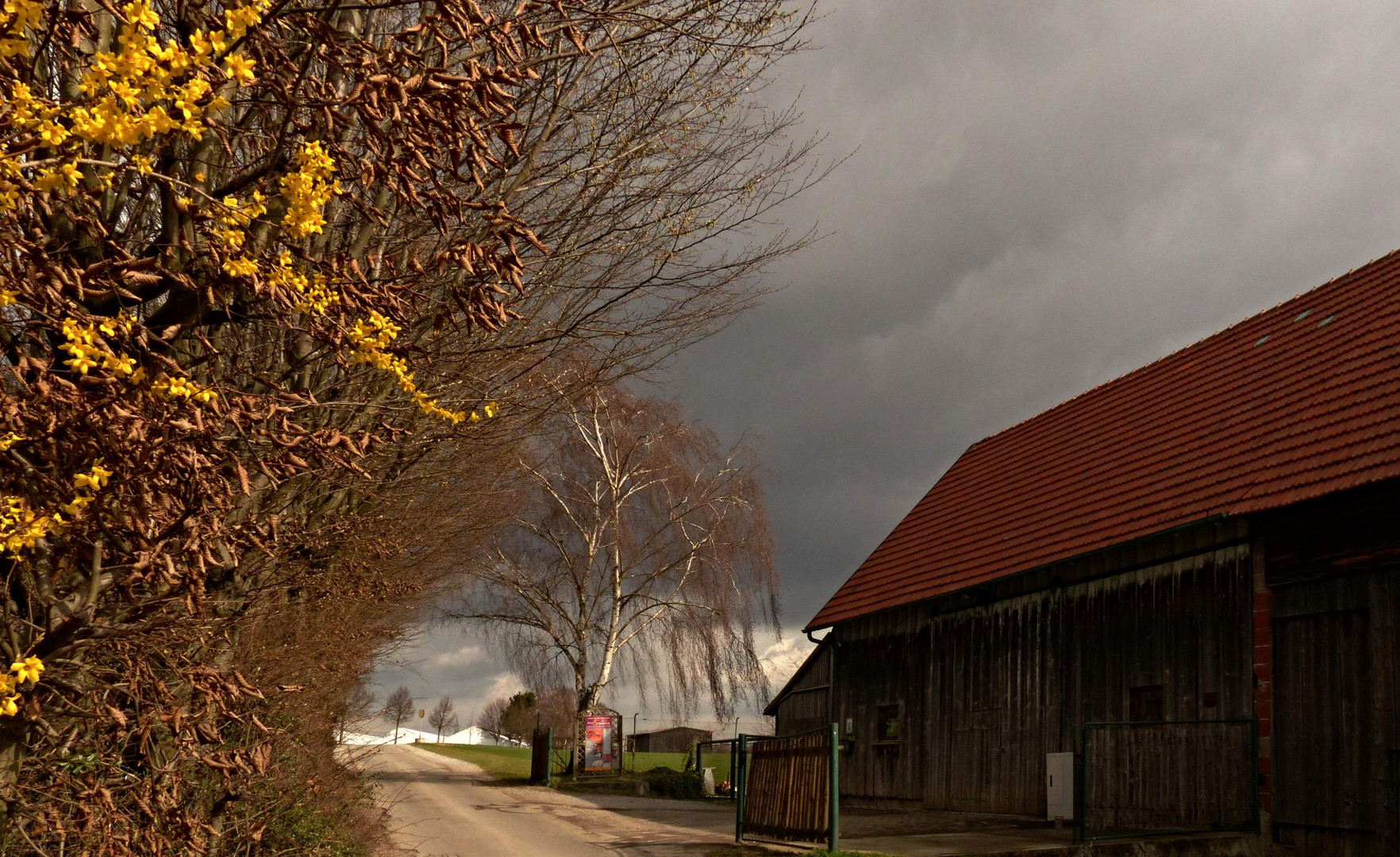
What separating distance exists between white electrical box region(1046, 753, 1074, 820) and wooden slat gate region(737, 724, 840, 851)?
A: 3.87m

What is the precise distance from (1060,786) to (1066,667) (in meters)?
1.98

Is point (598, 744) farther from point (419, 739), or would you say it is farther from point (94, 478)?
point (419, 739)

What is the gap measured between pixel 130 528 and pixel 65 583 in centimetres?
155

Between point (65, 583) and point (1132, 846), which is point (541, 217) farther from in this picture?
point (1132, 846)

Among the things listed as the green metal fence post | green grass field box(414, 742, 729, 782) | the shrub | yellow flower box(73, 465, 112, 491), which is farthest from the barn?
green grass field box(414, 742, 729, 782)

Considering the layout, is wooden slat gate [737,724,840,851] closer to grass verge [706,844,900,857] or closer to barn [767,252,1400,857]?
grass verge [706,844,900,857]

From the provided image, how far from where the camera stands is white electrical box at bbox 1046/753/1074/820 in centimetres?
1478

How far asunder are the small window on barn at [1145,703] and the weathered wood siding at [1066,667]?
0.29ft

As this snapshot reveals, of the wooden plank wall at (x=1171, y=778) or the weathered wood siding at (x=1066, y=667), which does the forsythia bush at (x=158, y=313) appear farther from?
the weathered wood siding at (x=1066, y=667)

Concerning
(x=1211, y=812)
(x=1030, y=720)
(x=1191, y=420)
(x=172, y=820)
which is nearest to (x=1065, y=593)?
(x=1030, y=720)

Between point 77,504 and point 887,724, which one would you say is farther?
point 887,724

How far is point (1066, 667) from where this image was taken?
16266 millimetres

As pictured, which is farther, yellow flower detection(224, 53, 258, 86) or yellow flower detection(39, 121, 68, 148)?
yellow flower detection(224, 53, 258, 86)

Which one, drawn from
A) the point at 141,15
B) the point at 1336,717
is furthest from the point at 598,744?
the point at 141,15
